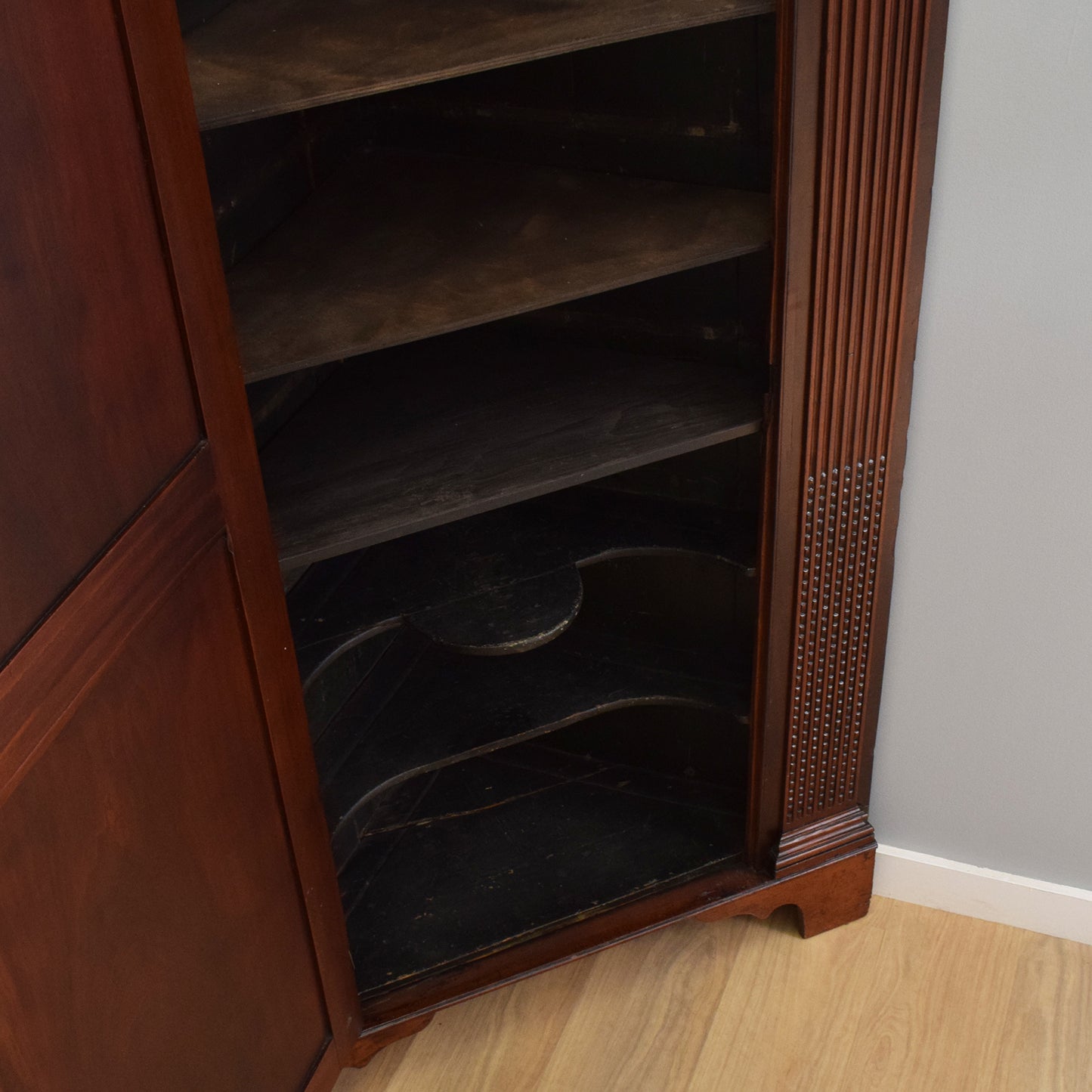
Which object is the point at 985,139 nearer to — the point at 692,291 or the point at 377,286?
the point at 692,291

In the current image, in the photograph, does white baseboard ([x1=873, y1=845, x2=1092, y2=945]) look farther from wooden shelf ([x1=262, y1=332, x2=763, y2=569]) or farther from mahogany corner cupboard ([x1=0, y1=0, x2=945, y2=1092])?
wooden shelf ([x1=262, y1=332, x2=763, y2=569])

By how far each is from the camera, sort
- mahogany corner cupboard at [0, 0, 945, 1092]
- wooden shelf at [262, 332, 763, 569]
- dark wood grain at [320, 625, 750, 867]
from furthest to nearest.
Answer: dark wood grain at [320, 625, 750, 867]
wooden shelf at [262, 332, 763, 569]
mahogany corner cupboard at [0, 0, 945, 1092]

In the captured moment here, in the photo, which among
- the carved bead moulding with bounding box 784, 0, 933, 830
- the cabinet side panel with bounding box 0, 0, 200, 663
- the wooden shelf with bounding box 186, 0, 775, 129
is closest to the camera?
the cabinet side panel with bounding box 0, 0, 200, 663

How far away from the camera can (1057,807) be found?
1811mm

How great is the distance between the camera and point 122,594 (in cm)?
104

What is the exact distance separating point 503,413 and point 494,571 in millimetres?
208

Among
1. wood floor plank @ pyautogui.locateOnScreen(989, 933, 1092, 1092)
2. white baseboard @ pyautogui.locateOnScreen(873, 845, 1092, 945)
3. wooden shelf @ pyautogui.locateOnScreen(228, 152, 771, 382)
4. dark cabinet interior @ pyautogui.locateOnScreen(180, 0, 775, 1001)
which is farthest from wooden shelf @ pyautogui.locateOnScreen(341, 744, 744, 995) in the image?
wooden shelf @ pyautogui.locateOnScreen(228, 152, 771, 382)

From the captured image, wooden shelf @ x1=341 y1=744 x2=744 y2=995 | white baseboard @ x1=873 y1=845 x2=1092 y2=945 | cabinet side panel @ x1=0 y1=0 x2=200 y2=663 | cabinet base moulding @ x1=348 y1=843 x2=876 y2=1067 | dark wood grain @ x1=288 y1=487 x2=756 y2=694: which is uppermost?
cabinet side panel @ x1=0 y1=0 x2=200 y2=663

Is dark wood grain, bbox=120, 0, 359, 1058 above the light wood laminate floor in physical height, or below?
above

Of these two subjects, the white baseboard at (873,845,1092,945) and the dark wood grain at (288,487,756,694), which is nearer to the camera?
the dark wood grain at (288,487,756,694)

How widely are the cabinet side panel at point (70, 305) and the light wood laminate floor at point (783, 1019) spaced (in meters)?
1.05

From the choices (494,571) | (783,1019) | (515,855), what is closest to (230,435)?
(494,571)

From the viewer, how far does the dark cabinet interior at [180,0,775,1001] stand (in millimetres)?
1271

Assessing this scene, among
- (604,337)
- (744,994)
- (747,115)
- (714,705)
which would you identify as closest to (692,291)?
(604,337)
